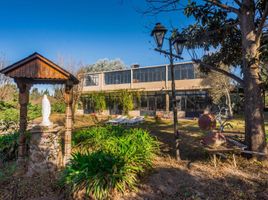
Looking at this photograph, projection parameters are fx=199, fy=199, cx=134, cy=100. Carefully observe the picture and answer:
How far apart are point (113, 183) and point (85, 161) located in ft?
2.72

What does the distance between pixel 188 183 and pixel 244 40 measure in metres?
4.45

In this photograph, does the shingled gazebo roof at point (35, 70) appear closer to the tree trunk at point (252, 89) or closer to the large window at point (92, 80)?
the tree trunk at point (252, 89)

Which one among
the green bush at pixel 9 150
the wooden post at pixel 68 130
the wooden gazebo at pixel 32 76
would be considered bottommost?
the green bush at pixel 9 150

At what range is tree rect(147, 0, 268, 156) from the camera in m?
5.67

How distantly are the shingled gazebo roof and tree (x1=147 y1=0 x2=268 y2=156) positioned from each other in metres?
3.75

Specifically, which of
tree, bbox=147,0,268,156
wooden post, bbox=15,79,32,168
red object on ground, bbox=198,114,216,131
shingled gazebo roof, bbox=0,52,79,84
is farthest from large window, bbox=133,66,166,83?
wooden post, bbox=15,79,32,168

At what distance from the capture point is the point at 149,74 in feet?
90.4

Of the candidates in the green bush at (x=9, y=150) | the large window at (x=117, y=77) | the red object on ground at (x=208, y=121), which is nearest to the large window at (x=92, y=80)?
the large window at (x=117, y=77)

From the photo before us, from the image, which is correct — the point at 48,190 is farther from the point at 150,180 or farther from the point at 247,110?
the point at 247,110

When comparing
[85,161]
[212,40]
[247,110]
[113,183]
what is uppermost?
[212,40]

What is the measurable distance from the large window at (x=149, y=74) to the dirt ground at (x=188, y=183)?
2125 cm

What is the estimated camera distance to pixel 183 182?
449 cm

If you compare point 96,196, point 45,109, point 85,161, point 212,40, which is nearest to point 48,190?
point 85,161

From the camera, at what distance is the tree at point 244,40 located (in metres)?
5.67
